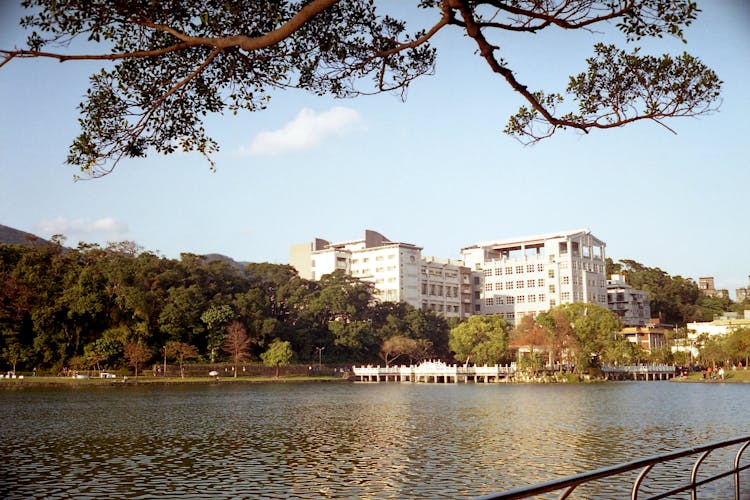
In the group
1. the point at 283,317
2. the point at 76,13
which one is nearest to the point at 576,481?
the point at 76,13

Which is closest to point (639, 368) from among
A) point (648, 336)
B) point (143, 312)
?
point (648, 336)

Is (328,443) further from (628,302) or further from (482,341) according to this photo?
(628,302)

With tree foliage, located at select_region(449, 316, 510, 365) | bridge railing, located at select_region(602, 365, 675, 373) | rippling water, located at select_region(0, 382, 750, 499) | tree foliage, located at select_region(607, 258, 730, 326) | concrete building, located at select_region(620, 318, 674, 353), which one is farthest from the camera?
tree foliage, located at select_region(607, 258, 730, 326)

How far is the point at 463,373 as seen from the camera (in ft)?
A: 265

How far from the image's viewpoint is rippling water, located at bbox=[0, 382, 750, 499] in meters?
17.5

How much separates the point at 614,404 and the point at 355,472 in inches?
1046

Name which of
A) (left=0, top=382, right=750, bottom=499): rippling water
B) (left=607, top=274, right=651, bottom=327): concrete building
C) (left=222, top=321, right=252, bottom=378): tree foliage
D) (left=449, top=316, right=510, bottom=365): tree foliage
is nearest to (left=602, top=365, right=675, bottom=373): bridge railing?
(left=449, top=316, right=510, bottom=365): tree foliage

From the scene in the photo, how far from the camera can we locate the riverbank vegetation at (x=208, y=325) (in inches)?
2598

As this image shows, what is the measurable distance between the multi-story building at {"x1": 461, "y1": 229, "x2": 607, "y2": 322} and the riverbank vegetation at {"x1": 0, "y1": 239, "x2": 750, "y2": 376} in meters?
28.7

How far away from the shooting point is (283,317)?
89.9 metres

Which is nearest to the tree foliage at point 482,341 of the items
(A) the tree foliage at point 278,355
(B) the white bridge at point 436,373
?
(B) the white bridge at point 436,373

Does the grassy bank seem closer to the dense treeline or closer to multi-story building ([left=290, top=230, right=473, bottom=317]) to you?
the dense treeline

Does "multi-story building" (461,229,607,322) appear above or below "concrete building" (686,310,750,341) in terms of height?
above

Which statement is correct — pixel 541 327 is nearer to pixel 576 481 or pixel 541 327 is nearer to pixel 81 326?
pixel 81 326
